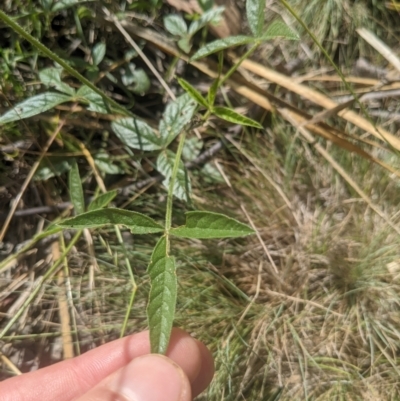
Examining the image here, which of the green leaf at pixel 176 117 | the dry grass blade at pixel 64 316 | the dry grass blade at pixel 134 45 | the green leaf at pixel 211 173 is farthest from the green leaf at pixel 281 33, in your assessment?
the dry grass blade at pixel 64 316

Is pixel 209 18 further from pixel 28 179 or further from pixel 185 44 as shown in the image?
pixel 28 179

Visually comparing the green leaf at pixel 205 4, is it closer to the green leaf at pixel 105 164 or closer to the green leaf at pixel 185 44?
the green leaf at pixel 185 44

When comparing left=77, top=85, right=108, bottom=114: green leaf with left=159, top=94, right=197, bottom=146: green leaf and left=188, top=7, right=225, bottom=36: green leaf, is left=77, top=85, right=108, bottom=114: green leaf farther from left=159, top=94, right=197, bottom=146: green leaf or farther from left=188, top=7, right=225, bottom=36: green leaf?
left=188, top=7, right=225, bottom=36: green leaf

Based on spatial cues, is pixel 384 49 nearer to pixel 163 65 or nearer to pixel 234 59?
pixel 234 59

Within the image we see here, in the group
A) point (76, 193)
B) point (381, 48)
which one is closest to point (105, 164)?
point (76, 193)

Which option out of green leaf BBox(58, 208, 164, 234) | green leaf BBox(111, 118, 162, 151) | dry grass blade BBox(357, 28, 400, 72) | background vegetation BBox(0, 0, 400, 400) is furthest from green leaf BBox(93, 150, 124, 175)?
dry grass blade BBox(357, 28, 400, 72)

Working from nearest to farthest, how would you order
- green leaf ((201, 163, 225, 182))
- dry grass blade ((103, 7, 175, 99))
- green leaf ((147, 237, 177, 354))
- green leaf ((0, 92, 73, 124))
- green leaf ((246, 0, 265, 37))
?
green leaf ((147, 237, 177, 354))
green leaf ((246, 0, 265, 37))
green leaf ((0, 92, 73, 124))
dry grass blade ((103, 7, 175, 99))
green leaf ((201, 163, 225, 182))
